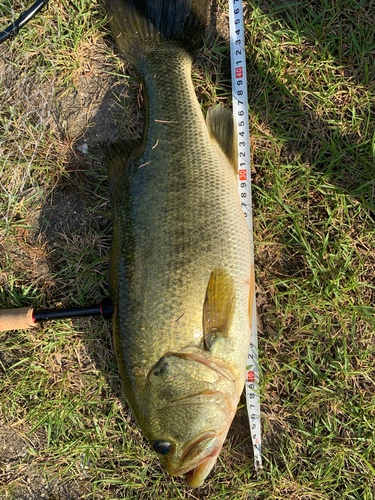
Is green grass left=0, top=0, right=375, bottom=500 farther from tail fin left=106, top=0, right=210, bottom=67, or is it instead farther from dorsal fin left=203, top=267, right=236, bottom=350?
dorsal fin left=203, top=267, right=236, bottom=350

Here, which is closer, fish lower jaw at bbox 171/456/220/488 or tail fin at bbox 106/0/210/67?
fish lower jaw at bbox 171/456/220/488

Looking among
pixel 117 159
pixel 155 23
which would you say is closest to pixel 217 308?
pixel 117 159

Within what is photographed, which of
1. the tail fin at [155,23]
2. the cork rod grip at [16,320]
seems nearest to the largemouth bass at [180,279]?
the tail fin at [155,23]

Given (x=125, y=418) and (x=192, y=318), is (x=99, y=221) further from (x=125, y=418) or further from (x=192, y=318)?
(x=125, y=418)

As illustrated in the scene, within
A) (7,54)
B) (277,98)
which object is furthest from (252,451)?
(7,54)

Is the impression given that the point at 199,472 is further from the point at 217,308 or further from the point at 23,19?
the point at 23,19

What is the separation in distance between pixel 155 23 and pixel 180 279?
1879 mm

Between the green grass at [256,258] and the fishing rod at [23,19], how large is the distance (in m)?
0.14

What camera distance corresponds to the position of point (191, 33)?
2.54 meters

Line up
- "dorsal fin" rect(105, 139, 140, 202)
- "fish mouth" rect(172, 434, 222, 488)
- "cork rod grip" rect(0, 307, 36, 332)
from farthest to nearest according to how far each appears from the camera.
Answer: "cork rod grip" rect(0, 307, 36, 332) < "dorsal fin" rect(105, 139, 140, 202) < "fish mouth" rect(172, 434, 222, 488)

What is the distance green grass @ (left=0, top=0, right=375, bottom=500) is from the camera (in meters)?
2.60

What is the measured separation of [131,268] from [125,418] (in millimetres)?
1391

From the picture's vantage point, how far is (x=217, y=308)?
1974mm

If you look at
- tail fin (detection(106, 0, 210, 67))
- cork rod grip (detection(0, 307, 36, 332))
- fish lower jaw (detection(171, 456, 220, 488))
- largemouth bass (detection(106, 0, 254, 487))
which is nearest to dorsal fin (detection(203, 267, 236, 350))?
largemouth bass (detection(106, 0, 254, 487))
